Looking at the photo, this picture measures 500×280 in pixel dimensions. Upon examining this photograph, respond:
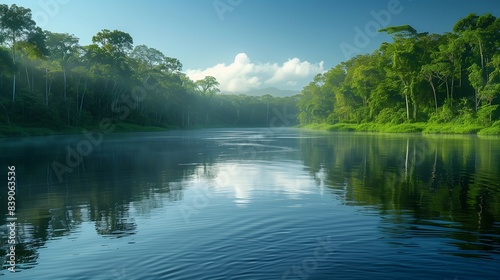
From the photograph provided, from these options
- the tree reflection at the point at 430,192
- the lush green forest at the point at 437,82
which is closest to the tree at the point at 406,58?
the lush green forest at the point at 437,82

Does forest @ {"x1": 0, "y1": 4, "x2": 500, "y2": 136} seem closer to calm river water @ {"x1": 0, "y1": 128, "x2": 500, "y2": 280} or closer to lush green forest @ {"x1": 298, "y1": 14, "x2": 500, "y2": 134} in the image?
lush green forest @ {"x1": 298, "y1": 14, "x2": 500, "y2": 134}

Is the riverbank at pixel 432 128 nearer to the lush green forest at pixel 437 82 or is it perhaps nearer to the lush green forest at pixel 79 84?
the lush green forest at pixel 437 82

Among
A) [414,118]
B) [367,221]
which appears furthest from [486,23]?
[367,221]

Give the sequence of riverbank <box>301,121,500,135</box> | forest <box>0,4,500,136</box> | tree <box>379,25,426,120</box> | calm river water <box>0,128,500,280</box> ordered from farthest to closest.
A: tree <box>379,25,426,120</box>, forest <box>0,4,500,136</box>, riverbank <box>301,121,500,135</box>, calm river water <box>0,128,500,280</box>

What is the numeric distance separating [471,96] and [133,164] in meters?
69.5

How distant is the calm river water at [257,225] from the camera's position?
8.05 metres

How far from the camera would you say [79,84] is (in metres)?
88.6

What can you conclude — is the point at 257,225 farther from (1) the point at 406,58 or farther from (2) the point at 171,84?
(2) the point at 171,84

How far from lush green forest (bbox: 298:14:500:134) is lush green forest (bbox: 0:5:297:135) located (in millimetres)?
53880

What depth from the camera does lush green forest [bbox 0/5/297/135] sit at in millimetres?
65625

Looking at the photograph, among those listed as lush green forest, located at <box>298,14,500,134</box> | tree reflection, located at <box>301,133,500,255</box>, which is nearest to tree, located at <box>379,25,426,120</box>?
lush green forest, located at <box>298,14,500,134</box>

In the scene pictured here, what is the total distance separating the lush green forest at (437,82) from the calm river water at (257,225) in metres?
53.6

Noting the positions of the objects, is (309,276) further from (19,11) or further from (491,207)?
(19,11)

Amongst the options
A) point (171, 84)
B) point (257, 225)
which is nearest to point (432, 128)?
point (257, 225)
